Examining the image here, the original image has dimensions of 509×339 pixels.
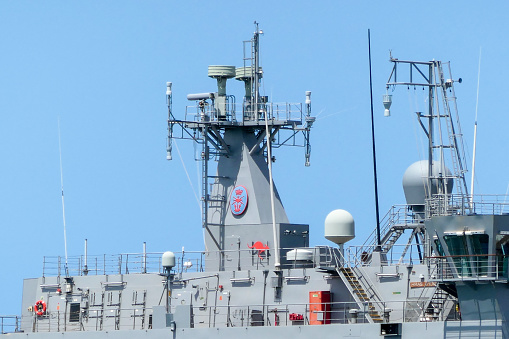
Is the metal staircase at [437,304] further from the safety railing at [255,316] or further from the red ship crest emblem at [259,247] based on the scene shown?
the red ship crest emblem at [259,247]

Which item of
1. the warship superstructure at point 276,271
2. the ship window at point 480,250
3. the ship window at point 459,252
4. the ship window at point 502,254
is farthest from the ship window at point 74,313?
the ship window at point 502,254

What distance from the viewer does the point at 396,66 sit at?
158 ft

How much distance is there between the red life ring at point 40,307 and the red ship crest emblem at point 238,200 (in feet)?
31.5

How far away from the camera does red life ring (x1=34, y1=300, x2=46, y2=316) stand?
185 ft

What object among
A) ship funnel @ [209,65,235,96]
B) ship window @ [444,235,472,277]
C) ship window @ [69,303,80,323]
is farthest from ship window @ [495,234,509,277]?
ship window @ [69,303,80,323]

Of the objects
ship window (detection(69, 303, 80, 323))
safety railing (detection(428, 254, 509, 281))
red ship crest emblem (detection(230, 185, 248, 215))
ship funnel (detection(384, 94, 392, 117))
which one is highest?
ship funnel (detection(384, 94, 392, 117))

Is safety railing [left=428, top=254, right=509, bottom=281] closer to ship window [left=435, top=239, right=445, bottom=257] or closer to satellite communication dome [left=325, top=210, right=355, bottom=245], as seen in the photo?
ship window [left=435, top=239, right=445, bottom=257]

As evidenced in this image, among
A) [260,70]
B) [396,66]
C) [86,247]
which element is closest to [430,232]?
[396,66]

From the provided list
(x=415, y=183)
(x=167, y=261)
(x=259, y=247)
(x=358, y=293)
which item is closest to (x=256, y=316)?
(x=259, y=247)

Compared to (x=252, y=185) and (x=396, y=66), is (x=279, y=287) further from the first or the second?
(x=396, y=66)

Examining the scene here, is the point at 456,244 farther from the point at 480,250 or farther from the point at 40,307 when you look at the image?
the point at 40,307

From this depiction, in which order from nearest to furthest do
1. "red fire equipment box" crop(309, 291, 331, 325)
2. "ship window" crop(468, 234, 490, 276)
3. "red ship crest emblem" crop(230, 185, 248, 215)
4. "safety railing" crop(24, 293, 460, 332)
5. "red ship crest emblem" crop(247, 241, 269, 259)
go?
"ship window" crop(468, 234, 490, 276) → "safety railing" crop(24, 293, 460, 332) → "red fire equipment box" crop(309, 291, 331, 325) → "red ship crest emblem" crop(247, 241, 269, 259) → "red ship crest emblem" crop(230, 185, 248, 215)

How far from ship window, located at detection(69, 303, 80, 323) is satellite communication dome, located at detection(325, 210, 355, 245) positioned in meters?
12.7

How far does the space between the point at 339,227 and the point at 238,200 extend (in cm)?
718
